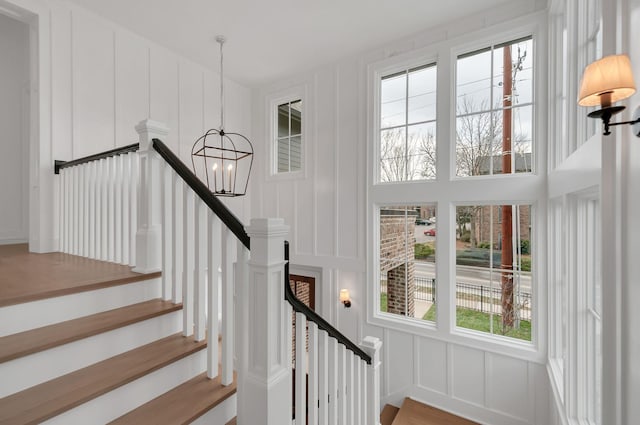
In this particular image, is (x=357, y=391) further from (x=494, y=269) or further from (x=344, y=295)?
(x=494, y=269)

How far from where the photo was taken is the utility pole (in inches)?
125

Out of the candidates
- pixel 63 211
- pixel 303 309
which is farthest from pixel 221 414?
pixel 63 211

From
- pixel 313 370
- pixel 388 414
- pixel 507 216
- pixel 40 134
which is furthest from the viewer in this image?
pixel 388 414

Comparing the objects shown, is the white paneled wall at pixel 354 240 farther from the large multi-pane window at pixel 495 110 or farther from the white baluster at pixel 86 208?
the white baluster at pixel 86 208

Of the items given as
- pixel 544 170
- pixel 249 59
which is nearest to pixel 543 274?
pixel 544 170

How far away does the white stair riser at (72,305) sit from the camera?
4.27 feet

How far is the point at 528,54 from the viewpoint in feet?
10.2

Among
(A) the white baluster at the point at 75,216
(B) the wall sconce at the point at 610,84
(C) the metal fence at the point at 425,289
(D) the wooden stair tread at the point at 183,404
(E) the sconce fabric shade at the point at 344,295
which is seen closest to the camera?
(B) the wall sconce at the point at 610,84

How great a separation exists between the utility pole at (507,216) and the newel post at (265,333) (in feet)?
9.31

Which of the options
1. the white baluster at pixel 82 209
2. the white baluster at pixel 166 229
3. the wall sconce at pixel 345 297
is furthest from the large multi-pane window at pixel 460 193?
the white baluster at pixel 82 209

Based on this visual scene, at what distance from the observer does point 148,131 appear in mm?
1810

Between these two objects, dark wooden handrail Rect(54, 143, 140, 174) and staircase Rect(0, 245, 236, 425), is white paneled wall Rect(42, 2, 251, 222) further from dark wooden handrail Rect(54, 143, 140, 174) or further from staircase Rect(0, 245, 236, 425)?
staircase Rect(0, 245, 236, 425)

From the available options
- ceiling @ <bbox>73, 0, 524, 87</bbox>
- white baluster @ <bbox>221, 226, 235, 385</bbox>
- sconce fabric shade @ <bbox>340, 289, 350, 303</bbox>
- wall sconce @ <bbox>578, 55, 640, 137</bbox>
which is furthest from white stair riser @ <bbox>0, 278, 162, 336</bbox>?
ceiling @ <bbox>73, 0, 524, 87</bbox>

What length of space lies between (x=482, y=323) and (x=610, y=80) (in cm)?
297
